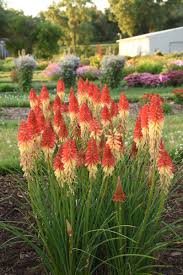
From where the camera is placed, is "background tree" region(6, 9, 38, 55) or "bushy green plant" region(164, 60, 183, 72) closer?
"bushy green plant" region(164, 60, 183, 72)

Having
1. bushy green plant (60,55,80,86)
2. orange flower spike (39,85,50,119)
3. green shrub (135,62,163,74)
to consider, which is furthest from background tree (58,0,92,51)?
orange flower spike (39,85,50,119)

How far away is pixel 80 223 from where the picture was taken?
2.73 metres

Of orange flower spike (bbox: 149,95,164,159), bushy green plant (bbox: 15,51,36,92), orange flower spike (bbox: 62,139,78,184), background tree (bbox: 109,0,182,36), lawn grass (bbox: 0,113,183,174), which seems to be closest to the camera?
orange flower spike (bbox: 62,139,78,184)

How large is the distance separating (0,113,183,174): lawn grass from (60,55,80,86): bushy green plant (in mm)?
9081

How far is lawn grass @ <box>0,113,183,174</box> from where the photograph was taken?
6051mm

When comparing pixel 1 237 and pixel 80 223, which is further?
pixel 1 237

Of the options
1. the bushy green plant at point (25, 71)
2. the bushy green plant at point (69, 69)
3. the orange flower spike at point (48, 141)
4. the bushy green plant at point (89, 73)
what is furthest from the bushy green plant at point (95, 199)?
the bushy green plant at point (89, 73)

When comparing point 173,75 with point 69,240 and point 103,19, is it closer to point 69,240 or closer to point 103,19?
point 69,240

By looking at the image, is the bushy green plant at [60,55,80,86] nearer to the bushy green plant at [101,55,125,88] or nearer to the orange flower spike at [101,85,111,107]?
the bushy green plant at [101,55,125,88]

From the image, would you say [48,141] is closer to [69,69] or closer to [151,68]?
[69,69]

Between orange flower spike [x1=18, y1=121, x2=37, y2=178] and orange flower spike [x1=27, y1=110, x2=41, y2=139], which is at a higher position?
orange flower spike [x1=27, y1=110, x2=41, y2=139]

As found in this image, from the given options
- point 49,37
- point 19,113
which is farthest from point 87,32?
point 19,113

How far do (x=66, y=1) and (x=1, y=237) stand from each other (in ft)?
169

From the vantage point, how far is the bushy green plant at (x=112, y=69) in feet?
62.7
